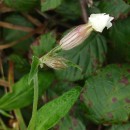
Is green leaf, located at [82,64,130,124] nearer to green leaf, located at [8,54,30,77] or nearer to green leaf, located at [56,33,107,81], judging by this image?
green leaf, located at [56,33,107,81]

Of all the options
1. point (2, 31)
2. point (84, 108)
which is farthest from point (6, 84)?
point (84, 108)

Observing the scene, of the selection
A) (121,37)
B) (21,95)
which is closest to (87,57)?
(121,37)

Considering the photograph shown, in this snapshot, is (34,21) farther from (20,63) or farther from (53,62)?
(53,62)

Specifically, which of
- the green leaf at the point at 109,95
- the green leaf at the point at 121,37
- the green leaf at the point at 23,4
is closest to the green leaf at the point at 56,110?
the green leaf at the point at 109,95

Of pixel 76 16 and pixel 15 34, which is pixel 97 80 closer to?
pixel 76 16

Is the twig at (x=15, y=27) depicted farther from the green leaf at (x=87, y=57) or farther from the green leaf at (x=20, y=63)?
the green leaf at (x=87, y=57)

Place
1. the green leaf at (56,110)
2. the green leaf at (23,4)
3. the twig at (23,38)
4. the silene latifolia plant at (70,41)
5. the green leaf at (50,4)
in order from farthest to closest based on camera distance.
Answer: the twig at (23,38)
the green leaf at (23,4)
the green leaf at (50,4)
the green leaf at (56,110)
the silene latifolia plant at (70,41)
